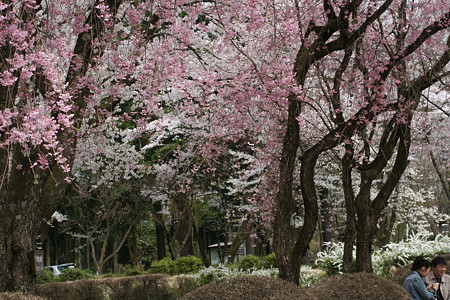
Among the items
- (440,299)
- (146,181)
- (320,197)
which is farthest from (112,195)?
(440,299)

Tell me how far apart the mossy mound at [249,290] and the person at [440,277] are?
215 centimetres

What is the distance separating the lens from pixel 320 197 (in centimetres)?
2009

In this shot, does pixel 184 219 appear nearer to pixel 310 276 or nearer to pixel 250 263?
pixel 250 263

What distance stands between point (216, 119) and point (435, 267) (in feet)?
21.2

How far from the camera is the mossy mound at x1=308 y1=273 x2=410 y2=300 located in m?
6.65

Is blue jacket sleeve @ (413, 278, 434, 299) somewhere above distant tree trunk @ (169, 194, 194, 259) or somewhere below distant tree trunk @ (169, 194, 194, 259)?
below

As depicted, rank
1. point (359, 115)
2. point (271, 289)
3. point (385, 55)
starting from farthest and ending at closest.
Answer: point (385, 55), point (359, 115), point (271, 289)

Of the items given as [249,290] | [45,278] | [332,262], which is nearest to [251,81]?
[249,290]

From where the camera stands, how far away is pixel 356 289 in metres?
6.77

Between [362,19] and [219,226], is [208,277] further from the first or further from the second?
[219,226]

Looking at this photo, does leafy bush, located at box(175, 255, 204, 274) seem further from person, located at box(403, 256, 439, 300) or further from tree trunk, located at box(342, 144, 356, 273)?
person, located at box(403, 256, 439, 300)

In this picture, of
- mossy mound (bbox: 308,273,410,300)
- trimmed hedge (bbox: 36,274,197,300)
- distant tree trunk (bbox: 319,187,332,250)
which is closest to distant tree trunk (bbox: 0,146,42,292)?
mossy mound (bbox: 308,273,410,300)

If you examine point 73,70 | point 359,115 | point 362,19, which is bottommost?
point 359,115

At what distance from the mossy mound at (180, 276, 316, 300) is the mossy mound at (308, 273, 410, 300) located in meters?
0.46
